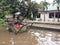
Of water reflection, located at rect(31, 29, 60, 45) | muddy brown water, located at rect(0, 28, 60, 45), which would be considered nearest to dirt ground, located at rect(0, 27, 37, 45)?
muddy brown water, located at rect(0, 28, 60, 45)

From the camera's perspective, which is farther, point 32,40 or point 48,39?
point 48,39

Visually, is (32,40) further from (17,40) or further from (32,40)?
(17,40)

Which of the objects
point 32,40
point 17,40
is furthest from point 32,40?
point 17,40

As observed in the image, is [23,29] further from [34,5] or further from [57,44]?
[34,5]

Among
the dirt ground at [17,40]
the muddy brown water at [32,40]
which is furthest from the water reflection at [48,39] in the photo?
the dirt ground at [17,40]

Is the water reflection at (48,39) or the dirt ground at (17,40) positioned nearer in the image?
the water reflection at (48,39)

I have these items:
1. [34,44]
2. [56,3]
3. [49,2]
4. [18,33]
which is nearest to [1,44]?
[34,44]

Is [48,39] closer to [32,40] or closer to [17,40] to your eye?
[32,40]

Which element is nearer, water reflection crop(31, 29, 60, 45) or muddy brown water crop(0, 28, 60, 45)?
water reflection crop(31, 29, 60, 45)

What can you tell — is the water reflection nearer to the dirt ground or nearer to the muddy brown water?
the muddy brown water

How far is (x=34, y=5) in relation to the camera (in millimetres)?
31562

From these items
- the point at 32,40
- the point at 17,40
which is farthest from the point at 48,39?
the point at 17,40

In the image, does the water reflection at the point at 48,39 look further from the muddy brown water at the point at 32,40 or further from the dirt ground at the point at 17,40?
the dirt ground at the point at 17,40

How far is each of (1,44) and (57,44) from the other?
3.57m
